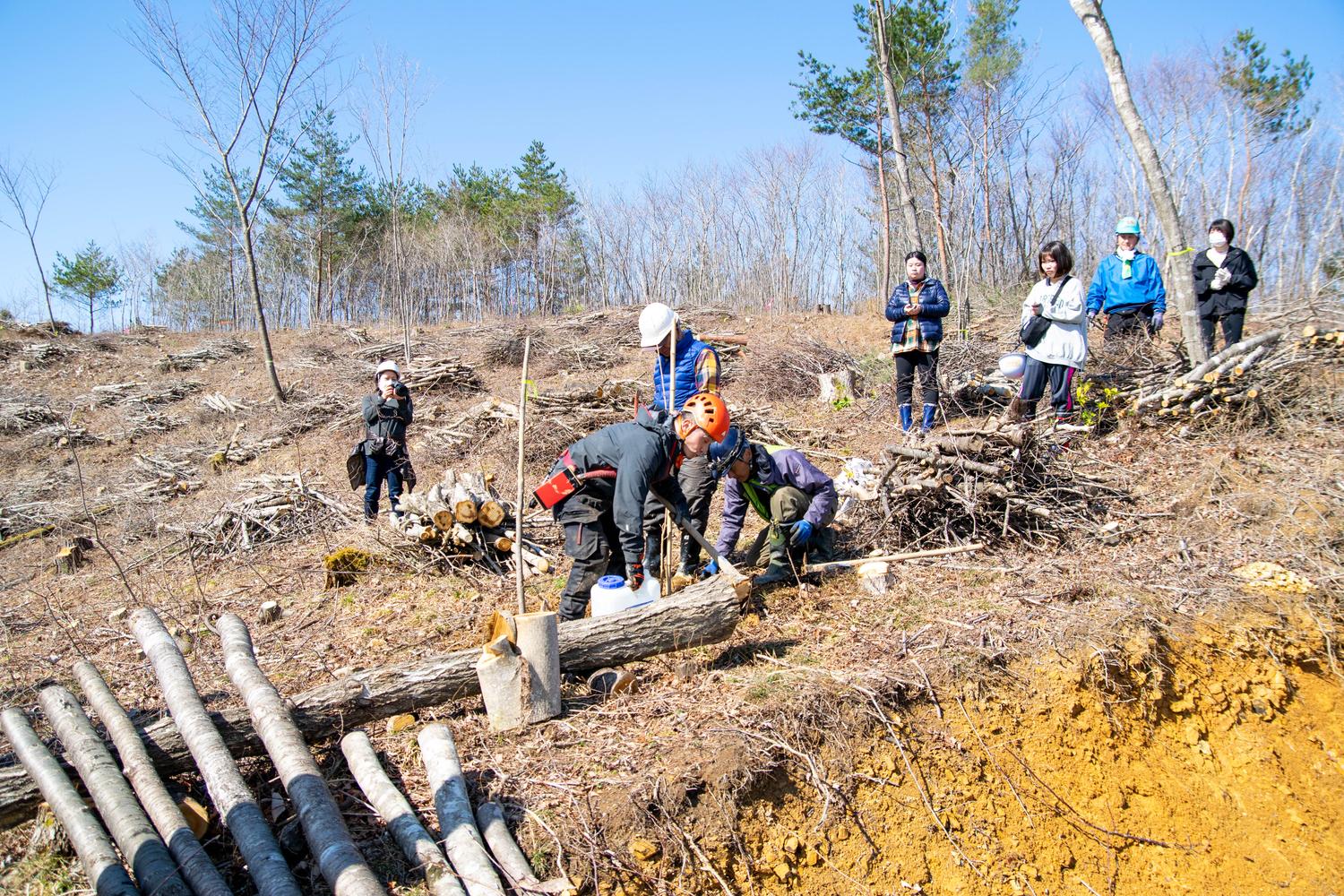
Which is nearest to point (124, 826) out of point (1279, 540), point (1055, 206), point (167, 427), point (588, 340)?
point (1279, 540)

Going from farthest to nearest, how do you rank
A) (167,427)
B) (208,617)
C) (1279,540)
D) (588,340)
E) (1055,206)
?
(1055,206) < (588,340) < (167,427) < (208,617) < (1279,540)

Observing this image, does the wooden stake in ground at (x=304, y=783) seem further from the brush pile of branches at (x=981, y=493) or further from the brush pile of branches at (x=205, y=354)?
the brush pile of branches at (x=205, y=354)

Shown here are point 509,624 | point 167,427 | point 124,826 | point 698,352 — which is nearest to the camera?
point 124,826

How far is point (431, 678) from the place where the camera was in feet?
11.3

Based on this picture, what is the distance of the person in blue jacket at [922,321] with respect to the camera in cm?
646

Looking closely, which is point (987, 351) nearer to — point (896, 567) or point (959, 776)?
point (896, 567)

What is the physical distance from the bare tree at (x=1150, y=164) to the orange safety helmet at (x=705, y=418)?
5064mm

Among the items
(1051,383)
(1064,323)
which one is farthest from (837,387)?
(1064,323)

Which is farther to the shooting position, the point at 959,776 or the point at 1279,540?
the point at 1279,540

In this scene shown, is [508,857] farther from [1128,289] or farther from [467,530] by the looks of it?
[1128,289]

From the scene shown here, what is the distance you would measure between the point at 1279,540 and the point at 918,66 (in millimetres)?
15560

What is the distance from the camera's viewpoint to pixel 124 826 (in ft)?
8.57

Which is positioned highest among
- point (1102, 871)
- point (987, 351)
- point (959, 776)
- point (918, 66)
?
Result: point (918, 66)

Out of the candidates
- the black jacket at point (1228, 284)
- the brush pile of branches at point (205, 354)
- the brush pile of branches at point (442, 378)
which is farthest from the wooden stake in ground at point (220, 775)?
the brush pile of branches at point (205, 354)
